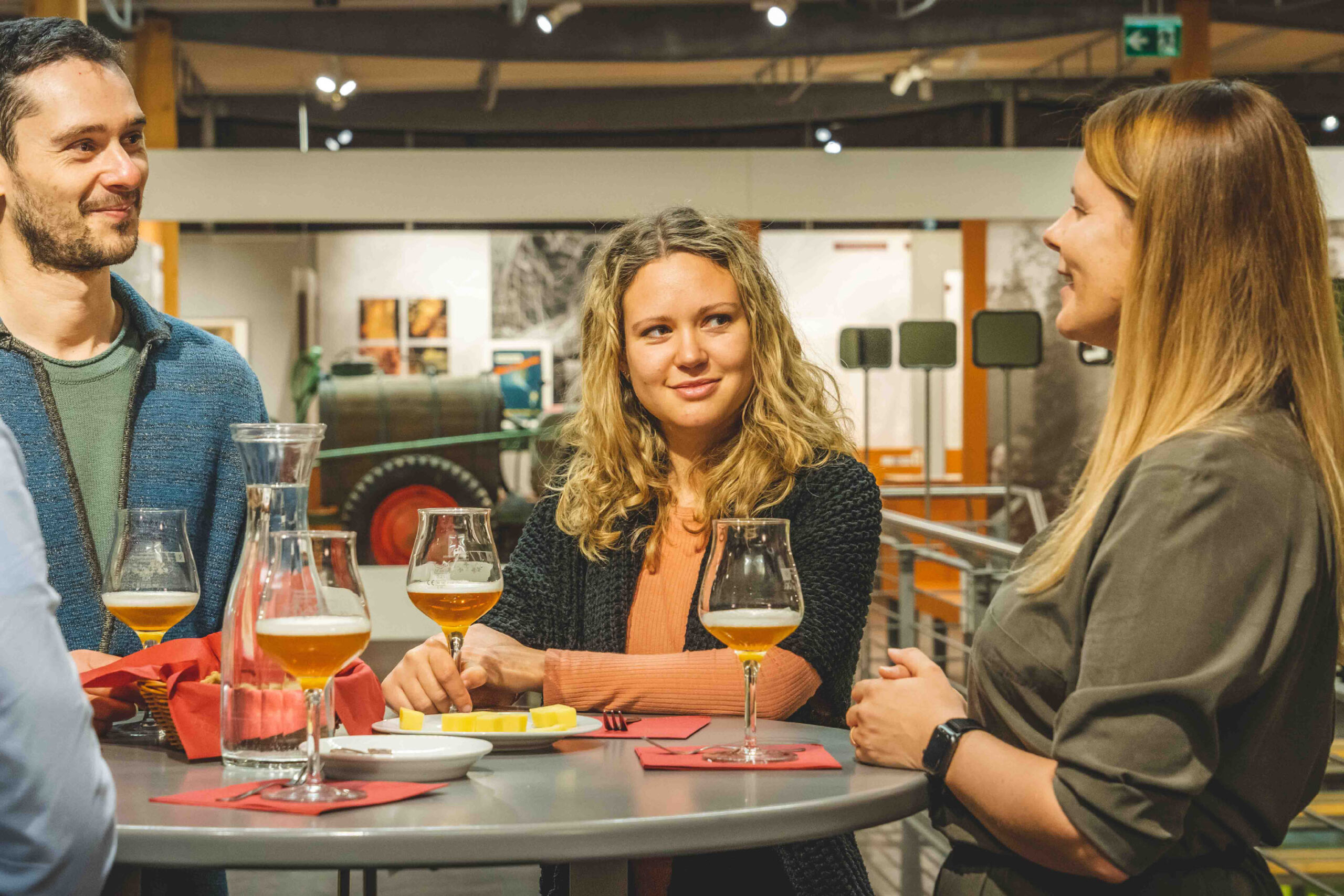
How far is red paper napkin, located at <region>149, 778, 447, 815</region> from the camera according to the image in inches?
44.7

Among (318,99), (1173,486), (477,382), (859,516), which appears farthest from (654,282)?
(318,99)

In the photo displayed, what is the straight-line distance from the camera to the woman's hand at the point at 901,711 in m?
1.36

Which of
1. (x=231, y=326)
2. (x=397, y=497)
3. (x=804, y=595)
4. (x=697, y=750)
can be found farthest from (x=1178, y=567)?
(x=231, y=326)

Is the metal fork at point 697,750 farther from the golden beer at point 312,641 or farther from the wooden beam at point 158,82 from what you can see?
the wooden beam at point 158,82

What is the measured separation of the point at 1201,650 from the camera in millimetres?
1119

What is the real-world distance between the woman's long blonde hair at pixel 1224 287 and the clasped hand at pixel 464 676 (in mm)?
731

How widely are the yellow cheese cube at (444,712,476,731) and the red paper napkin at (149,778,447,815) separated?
0.66 feet

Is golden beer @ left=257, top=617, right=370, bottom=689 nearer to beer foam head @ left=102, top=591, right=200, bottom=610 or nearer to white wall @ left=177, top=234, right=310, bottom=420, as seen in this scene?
beer foam head @ left=102, top=591, right=200, bottom=610

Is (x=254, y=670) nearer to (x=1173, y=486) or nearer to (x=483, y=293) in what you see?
(x=1173, y=486)

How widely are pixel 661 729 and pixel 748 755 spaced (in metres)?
0.23

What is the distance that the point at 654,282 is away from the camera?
2016 mm

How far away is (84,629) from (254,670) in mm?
753

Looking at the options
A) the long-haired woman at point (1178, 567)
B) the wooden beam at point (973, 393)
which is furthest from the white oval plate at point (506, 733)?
the wooden beam at point (973, 393)

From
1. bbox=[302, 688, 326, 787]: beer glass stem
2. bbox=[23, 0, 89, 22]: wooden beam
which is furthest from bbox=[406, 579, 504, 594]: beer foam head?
bbox=[23, 0, 89, 22]: wooden beam
